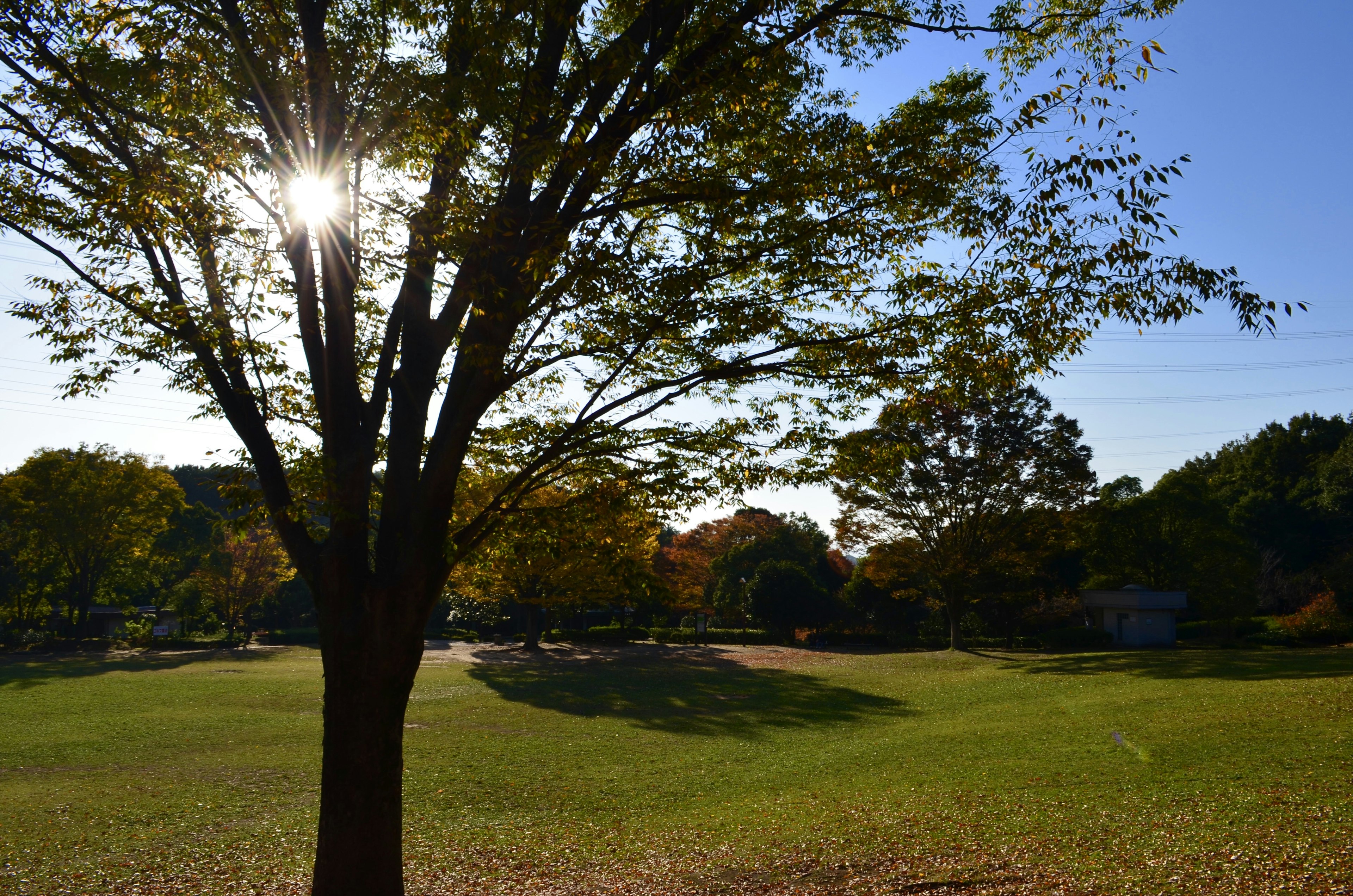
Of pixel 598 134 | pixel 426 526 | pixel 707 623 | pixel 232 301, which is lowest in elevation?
pixel 707 623

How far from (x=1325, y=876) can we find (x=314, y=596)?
8.04m

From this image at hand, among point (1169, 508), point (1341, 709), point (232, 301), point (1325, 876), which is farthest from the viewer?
point (1169, 508)

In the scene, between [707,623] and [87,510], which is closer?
[87,510]

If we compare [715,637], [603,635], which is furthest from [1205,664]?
[603,635]

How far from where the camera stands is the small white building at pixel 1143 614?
1446 inches

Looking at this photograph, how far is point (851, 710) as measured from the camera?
20.9 metres

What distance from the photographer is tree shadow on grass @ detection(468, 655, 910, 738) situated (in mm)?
19422

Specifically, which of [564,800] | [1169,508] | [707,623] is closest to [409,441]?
[564,800]

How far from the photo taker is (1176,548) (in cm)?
4031

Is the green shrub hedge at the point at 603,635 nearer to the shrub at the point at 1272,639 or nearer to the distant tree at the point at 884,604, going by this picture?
the distant tree at the point at 884,604

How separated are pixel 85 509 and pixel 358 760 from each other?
148 feet

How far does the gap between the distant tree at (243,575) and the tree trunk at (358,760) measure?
45.2m

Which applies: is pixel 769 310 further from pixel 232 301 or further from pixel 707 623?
pixel 707 623

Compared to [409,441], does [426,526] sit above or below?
below
